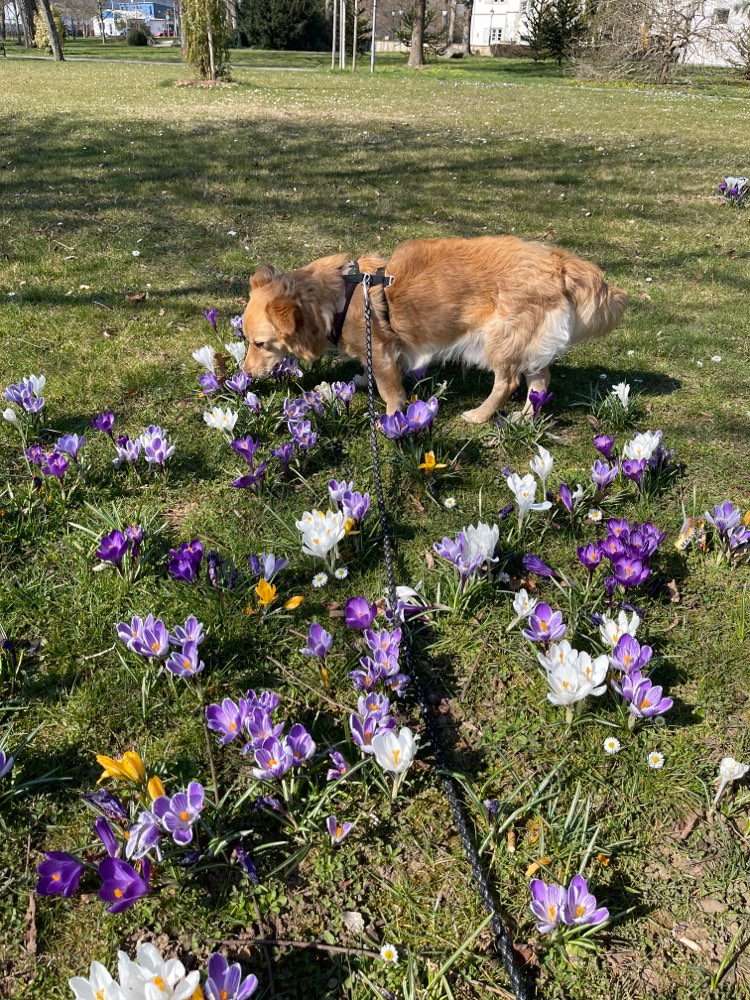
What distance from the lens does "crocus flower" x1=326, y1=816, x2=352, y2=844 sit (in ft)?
7.15

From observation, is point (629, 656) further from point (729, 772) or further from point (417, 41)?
point (417, 41)

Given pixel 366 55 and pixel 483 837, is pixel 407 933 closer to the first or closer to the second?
pixel 483 837

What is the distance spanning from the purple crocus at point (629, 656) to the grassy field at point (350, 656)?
0.26 meters

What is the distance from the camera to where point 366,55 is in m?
48.9

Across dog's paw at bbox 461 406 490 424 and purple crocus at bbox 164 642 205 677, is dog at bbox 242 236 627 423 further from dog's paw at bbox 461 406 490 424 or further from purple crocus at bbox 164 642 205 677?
purple crocus at bbox 164 642 205 677

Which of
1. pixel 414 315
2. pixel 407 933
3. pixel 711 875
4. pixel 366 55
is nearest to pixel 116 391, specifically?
pixel 414 315

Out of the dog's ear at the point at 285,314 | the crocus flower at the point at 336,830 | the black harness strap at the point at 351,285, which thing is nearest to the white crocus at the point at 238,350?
the dog's ear at the point at 285,314

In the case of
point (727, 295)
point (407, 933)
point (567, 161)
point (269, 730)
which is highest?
point (567, 161)

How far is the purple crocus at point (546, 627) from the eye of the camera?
105 inches

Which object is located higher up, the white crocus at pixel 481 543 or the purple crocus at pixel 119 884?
the white crocus at pixel 481 543

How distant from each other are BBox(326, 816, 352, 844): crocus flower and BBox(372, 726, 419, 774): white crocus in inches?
9.2

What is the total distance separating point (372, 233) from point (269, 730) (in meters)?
7.51

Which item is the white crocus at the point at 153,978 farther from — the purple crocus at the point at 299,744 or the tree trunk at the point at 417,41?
the tree trunk at the point at 417,41

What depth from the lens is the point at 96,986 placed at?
1.56 metres
